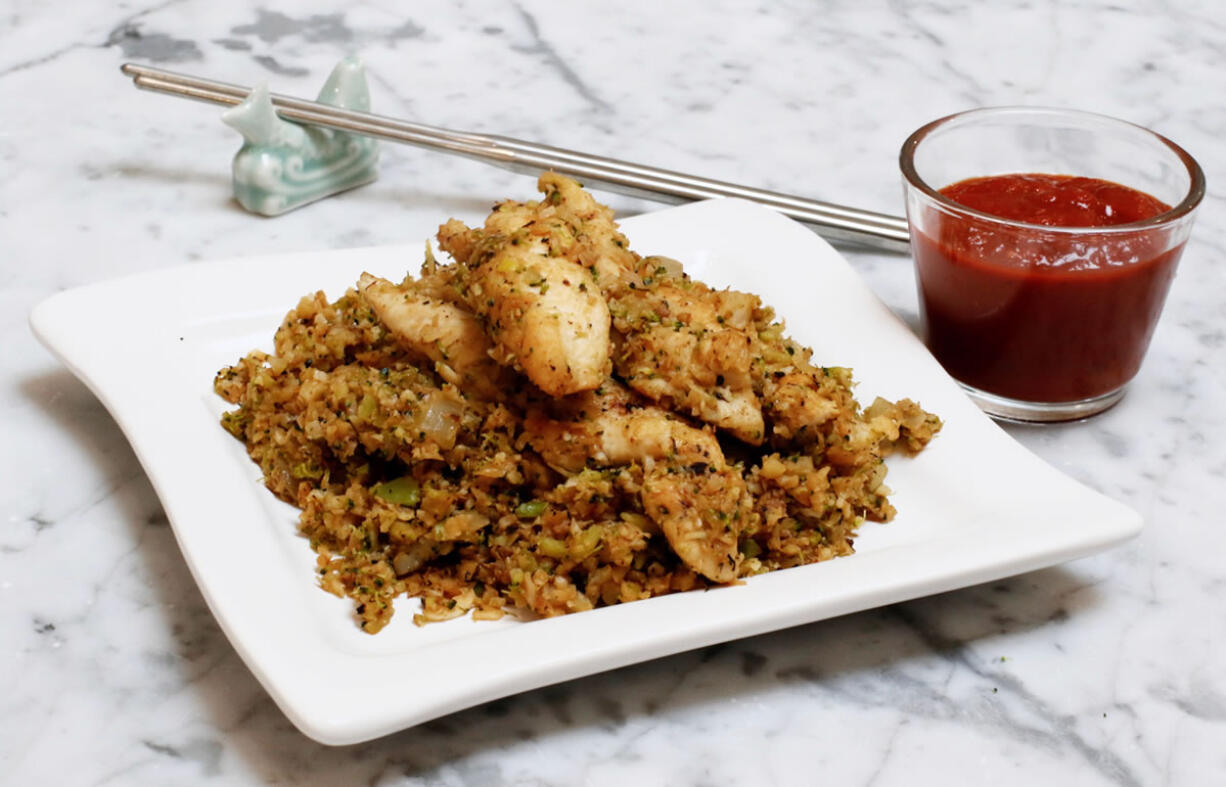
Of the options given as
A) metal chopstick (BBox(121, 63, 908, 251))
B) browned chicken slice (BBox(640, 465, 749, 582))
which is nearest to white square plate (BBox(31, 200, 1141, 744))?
browned chicken slice (BBox(640, 465, 749, 582))

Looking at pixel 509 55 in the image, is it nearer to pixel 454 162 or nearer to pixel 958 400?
pixel 454 162

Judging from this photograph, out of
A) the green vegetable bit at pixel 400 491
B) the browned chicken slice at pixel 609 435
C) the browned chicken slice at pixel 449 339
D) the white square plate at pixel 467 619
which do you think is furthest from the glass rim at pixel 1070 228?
the green vegetable bit at pixel 400 491

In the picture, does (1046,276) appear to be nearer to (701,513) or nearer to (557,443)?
(701,513)

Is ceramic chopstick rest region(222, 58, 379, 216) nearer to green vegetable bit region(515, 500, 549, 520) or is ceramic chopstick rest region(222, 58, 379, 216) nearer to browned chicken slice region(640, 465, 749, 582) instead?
green vegetable bit region(515, 500, 549, 520)

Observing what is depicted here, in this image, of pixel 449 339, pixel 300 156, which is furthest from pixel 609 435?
pixel 300 156

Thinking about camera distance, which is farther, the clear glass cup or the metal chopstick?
the metal chopstick
